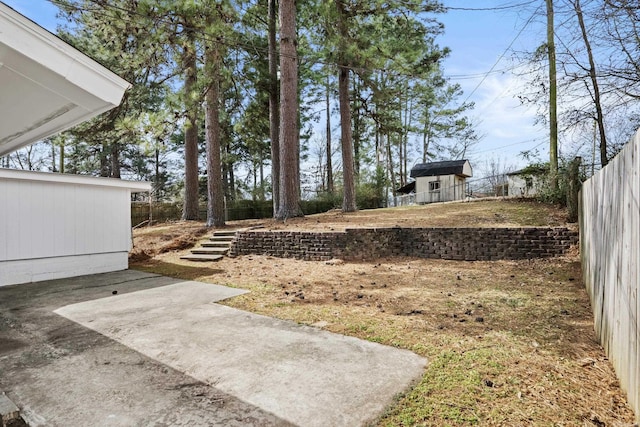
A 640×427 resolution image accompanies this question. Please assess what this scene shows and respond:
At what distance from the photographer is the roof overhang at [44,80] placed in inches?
85.9

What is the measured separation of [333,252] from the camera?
7.54 meters

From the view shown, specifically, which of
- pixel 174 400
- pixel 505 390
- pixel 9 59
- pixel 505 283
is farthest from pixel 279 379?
pixel 505 283

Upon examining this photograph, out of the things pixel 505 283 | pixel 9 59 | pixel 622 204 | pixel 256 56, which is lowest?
pixel 505 283

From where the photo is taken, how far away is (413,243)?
7.87 m

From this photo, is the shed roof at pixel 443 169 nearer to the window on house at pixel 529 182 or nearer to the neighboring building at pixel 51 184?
the window on house at pixel 529 182

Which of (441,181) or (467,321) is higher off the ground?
(441,181)

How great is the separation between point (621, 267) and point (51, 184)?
8.31 metres

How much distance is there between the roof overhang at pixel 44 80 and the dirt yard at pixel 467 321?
2764 mm

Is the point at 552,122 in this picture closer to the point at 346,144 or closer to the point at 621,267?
the point at 346,144

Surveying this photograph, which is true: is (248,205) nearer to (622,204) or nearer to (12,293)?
(12,293)

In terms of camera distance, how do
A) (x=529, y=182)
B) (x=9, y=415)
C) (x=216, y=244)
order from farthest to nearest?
(x=529, y=182)
(x=216, y=244)
(x=9, y=415)

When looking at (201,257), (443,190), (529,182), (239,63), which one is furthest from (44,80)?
(443,190)

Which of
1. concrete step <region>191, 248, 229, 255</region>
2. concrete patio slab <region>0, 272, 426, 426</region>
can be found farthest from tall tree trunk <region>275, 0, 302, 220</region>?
concrete patio slab <region>0, 272, 426, 426</region>

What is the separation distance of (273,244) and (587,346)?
645 centimetres
